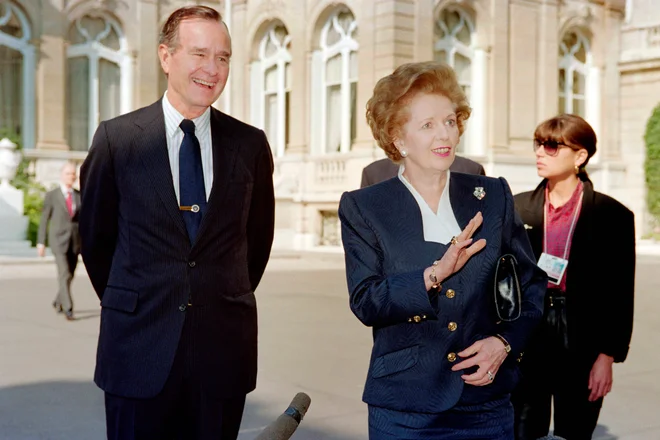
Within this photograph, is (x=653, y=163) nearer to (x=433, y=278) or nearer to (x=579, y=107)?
(x=579, y=107)

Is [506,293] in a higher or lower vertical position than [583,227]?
lower

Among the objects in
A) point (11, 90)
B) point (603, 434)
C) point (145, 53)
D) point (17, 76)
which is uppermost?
point (145, 53)

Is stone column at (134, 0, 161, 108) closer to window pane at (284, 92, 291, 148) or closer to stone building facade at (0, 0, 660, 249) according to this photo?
stone building facade at (0, 0, 660, 249)

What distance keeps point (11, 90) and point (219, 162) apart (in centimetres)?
2387

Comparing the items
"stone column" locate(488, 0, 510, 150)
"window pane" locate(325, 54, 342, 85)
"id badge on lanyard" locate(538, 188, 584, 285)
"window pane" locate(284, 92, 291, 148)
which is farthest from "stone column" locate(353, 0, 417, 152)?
"id badge on lanyard" locate(538, 188, 584, 285)

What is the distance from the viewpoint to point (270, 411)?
657 centimetres

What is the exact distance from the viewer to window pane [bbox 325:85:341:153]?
26000mm

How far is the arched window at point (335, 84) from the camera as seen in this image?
2534 centimetres

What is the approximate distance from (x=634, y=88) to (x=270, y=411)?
25586 millimetres

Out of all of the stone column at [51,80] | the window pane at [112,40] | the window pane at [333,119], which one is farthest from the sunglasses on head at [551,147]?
the window pane at [112,40]

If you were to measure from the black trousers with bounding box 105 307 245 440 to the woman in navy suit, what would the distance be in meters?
0.57

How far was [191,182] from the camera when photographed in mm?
3291

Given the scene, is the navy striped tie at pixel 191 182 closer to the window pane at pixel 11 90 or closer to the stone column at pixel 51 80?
the stone column at pixel 51 80

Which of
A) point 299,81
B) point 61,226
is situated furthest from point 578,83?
point 61,226
